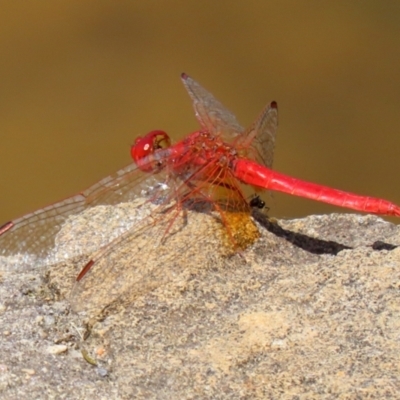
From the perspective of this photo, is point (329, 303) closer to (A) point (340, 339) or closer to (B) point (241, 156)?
(A) point (340, 339)

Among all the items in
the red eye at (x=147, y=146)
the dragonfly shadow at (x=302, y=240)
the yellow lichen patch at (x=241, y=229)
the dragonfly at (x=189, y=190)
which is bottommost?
the dragonfly shadow at (x=302, y=240)

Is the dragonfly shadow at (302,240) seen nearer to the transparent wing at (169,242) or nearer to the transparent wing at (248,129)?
the transparent wing at (169,242)

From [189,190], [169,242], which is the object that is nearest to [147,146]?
[189,190]

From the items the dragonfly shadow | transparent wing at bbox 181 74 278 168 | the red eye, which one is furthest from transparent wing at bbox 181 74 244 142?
the dragonfly shadow

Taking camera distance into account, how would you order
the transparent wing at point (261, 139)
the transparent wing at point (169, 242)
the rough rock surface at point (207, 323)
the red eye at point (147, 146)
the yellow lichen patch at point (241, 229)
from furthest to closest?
the transparent wing at point (261, 139), the red eye at point (147, 146), the yellow lichen patch at point (241, 229), the transparent wing at point (169, 242), the rough rock surface at point (207, 323)

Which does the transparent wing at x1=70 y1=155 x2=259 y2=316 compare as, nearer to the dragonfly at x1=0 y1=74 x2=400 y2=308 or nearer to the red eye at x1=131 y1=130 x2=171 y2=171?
the dragonfly at x1=0 y1=74 x2=400 y2=308

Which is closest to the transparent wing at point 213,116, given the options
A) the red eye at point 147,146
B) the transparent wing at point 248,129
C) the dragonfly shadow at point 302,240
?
the transparent wing at point 248,129

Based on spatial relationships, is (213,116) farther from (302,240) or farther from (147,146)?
(302,240)
